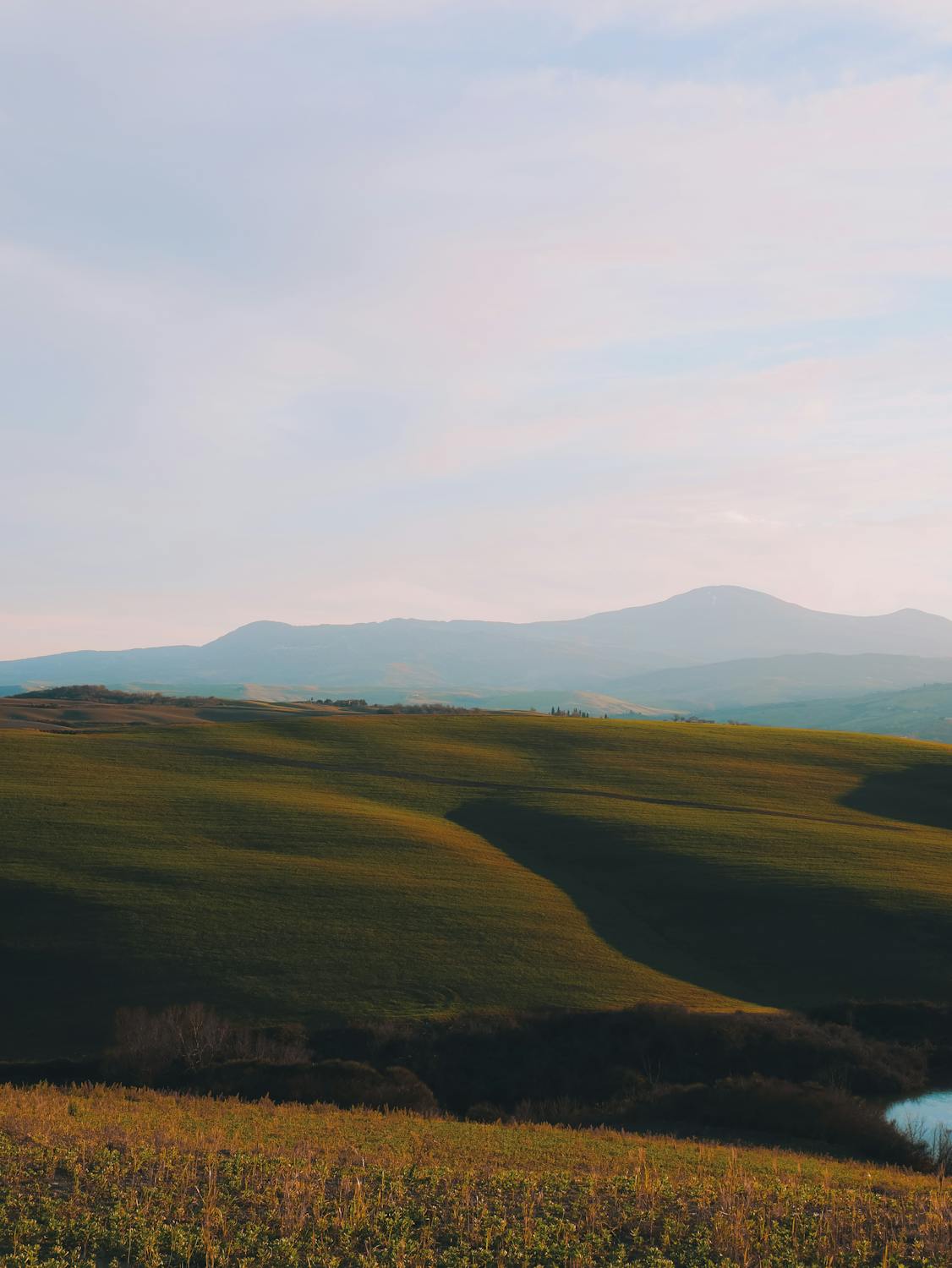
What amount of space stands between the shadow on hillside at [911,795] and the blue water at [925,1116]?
42070mm

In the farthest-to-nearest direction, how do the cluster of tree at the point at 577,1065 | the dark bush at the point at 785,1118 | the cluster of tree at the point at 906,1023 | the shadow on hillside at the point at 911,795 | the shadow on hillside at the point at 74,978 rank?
1. the shadow on hillside at the point at 911,795
2. the cluster of tree at the point at 906,1023
3. the shadow on hillside at the point at 74,978
4. the cluster of tree at the point at 577,1065
5. the dark bush at the point at 785,1118

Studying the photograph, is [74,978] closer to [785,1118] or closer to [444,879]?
[444,879]

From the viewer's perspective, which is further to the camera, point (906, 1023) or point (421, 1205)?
point (906, 1023)

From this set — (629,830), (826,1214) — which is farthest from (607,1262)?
(629,830)

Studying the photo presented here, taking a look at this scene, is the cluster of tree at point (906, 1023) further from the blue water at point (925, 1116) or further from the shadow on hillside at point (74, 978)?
the shadow on hillside at point (74, 978)

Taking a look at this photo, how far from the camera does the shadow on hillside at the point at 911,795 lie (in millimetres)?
76562

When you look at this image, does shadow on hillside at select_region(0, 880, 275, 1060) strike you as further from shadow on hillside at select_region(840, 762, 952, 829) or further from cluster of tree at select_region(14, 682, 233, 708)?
cluster of tree at select_region(14, 682, 233, 708)

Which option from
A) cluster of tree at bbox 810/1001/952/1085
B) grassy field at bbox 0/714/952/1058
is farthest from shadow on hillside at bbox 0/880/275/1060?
cluster of tree at bbox 810/1001/952/1085

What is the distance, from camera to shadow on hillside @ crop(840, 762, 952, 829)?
76.6 meters

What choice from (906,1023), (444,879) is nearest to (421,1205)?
(906,1023)

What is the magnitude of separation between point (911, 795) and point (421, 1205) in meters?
76.0

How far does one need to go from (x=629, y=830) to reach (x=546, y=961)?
70.5ft

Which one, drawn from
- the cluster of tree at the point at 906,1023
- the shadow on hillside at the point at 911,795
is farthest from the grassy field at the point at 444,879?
the cluster of tree at the point at 906,1023

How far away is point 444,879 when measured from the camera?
56344 mm
